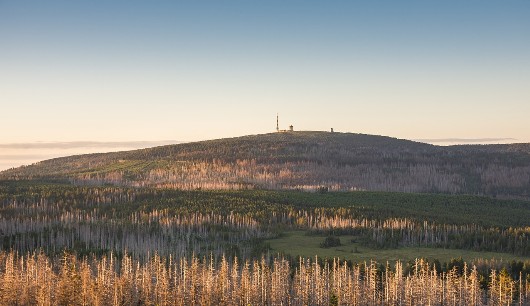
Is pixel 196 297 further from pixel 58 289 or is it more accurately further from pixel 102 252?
pixel 102 252

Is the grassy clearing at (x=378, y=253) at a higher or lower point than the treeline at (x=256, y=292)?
lower

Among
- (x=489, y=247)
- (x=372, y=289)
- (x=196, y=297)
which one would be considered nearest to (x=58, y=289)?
(x=196, y=297)

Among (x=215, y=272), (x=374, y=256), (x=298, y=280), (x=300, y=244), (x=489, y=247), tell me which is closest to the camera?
(x=298, y=280)

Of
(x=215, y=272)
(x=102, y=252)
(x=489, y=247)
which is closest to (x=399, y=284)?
Result: (x=215, y=272)

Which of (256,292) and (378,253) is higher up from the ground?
(256,292)

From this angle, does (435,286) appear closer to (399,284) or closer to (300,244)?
(399,284)

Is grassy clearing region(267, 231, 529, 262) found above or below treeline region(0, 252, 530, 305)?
below

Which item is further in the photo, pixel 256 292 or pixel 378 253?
pixel 378 253

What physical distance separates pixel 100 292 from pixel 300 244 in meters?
96.4

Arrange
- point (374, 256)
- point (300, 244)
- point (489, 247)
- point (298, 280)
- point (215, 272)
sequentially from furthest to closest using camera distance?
1. point (300, 244)
2. point (489, 247)
3. point (374, 256)
4. point (215, 272)
5. point (298, 280)

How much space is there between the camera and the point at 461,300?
112 meters

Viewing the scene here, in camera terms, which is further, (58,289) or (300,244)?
(300,244)

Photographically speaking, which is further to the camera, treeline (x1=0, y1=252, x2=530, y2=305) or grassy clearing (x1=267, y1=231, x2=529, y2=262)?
grassy clearing (x1=267, y1=231, x2=529, y2=262)

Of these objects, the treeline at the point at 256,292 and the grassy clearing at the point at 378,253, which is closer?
the treeline at the point at 256,292
